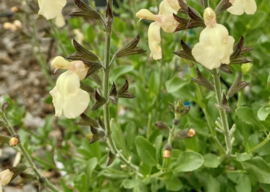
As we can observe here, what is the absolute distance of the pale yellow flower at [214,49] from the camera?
0.63 meters

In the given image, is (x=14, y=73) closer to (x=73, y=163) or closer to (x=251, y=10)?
(x=73, y=163)

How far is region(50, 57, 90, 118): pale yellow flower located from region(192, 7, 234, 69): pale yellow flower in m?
0.27

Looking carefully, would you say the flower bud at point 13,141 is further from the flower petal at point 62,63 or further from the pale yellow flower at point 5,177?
the flower petal at point 62,63

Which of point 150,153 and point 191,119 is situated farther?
point 191,119

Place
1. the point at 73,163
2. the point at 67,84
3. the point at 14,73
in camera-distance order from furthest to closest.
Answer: the point at 14,73 < the point at 73,163 < the point at 67,84

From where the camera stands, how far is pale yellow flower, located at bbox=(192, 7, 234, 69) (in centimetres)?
63

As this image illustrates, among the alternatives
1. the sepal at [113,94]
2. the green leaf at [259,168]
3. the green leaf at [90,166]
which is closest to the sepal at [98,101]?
the sepal at [113,94]

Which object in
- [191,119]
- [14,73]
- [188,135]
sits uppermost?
[188,135]

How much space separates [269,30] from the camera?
1728 millimetres

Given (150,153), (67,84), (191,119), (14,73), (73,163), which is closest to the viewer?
(67,84)

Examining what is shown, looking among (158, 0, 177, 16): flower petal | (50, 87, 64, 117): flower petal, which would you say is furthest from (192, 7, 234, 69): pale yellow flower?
(50, 87, 64, 117): flower petal

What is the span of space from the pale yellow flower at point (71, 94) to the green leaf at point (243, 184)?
619 mm

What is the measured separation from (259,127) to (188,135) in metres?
0.29

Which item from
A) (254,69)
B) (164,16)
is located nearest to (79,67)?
(164,16)
